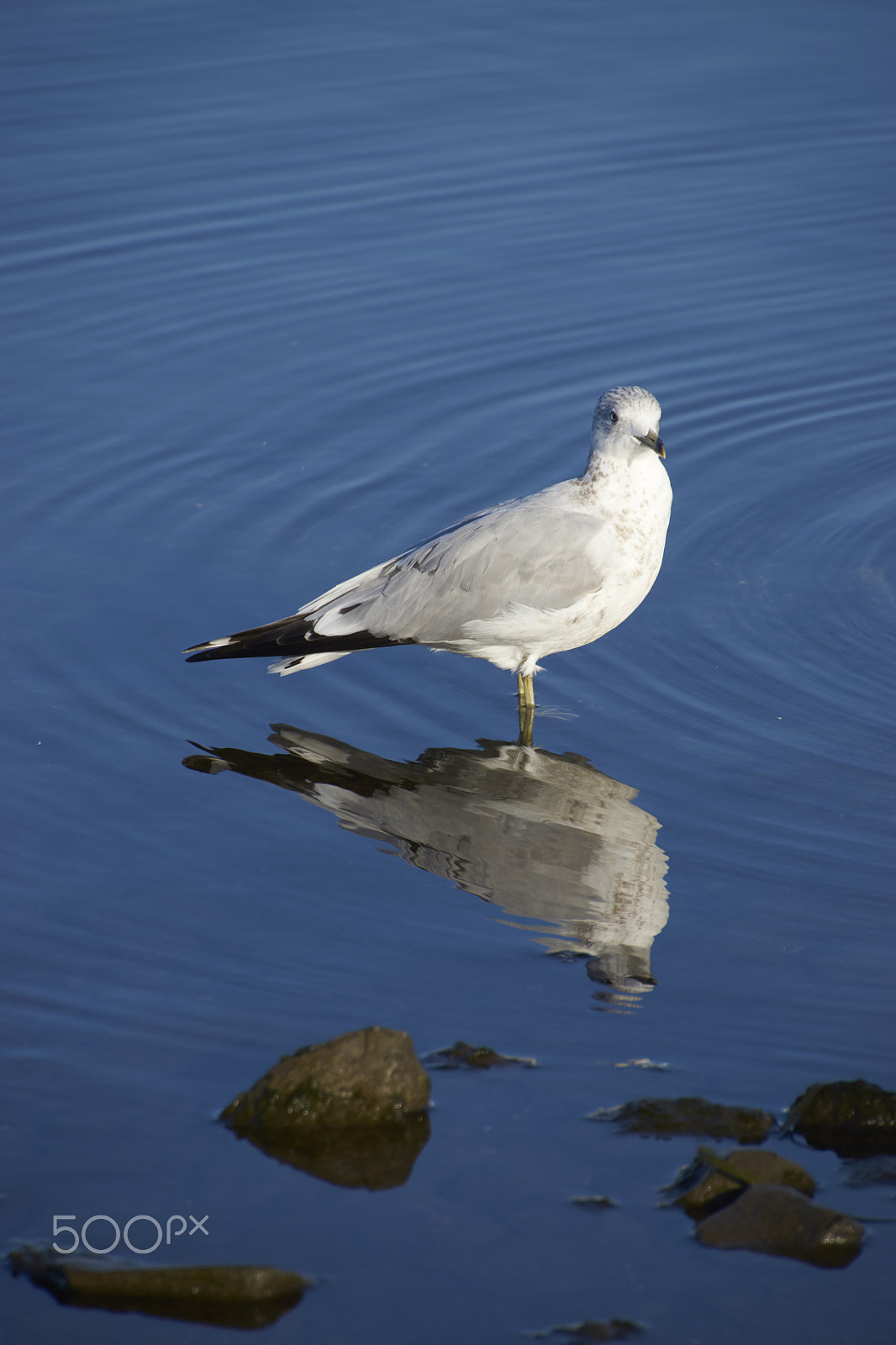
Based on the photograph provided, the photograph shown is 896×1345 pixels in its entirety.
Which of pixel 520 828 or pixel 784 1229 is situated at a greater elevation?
pixel 520 828

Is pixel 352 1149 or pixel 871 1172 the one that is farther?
pixel 352 1149

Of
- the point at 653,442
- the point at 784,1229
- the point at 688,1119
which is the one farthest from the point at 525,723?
the point at 784,1229

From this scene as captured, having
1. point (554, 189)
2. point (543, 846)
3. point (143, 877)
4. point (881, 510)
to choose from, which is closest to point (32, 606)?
point (143, 877)

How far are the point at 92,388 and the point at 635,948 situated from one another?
6.51 meters

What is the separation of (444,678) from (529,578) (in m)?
1.01

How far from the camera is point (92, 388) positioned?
33.3ft

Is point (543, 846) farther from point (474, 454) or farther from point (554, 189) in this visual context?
point (554, 189)

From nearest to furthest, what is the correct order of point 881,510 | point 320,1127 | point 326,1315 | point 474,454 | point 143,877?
point 326,1315
point 320,1127
point 143,877
point 881,510
point 474,454

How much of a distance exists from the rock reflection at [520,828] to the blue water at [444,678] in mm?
25

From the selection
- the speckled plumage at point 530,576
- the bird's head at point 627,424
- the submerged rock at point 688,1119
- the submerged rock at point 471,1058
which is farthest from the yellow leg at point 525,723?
the submerged rock at point 688,1119

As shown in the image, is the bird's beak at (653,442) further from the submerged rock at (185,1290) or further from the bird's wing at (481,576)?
the submerged rock at (185,1290)

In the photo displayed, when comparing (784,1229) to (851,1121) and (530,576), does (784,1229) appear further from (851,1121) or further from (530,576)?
(530,576)

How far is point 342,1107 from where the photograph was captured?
412 centimetres

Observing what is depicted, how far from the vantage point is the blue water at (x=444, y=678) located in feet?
13.0
